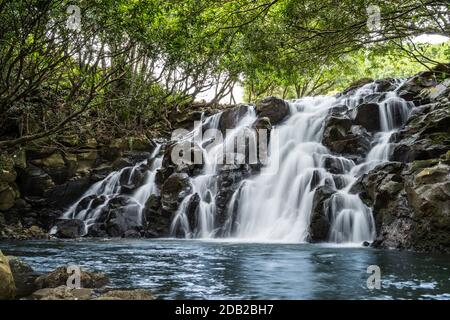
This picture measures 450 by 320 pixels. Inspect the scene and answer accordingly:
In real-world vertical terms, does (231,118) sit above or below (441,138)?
above

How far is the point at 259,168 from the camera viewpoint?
18.2 m

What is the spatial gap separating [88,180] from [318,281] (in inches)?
609

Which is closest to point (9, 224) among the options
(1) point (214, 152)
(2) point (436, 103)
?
(1) point (214, 152)

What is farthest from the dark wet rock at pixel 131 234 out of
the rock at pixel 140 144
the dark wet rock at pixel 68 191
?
the rock at pixel 140 144

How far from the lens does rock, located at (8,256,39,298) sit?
267 inches

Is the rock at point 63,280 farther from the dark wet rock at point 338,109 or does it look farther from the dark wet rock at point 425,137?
the dark wet rock at point 338,109

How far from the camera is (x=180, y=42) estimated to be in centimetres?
990

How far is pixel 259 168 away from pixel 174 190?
362cm

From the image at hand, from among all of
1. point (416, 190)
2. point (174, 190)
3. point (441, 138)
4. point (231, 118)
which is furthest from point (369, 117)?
point (174, 190)

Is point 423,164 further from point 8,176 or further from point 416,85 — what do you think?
point 8,176

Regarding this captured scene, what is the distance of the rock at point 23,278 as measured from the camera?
22.2 ft

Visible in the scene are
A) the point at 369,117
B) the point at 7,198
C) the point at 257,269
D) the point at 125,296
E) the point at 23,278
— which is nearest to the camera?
the point at 125,296

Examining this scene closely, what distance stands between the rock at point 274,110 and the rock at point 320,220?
8.70m

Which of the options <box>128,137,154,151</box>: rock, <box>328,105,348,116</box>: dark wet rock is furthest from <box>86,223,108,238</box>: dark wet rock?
<box>328,105,348,116</box>: dark wet rock
